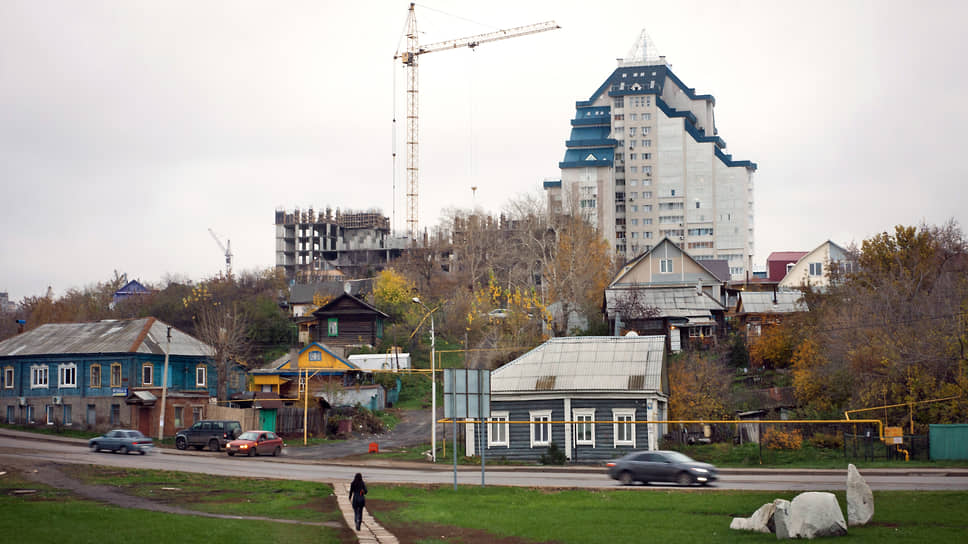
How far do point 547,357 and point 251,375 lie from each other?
102 feet

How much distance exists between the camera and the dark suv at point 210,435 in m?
51.9

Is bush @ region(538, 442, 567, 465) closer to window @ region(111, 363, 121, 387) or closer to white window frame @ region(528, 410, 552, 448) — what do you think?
white window frame @ region(528, 410, 552, 448)

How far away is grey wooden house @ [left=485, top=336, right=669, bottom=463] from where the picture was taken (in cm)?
4578

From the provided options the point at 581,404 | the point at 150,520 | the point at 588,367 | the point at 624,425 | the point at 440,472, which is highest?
the point at 588,367

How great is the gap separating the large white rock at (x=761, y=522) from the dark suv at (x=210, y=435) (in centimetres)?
3730

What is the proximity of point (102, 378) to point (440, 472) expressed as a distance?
32909mm

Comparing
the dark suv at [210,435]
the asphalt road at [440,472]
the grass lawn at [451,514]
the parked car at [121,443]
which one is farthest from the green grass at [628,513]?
the dark suv at [210,435]

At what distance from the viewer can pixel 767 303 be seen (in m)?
77.6

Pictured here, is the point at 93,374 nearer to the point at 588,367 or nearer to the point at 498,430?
the point at 498,430

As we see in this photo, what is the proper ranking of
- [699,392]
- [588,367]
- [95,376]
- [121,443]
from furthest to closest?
[95,376]
[699,392]
[588,367]
[121,443]

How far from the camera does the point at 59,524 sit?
69.2ft

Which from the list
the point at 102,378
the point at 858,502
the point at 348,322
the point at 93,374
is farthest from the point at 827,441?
the point at 348,322

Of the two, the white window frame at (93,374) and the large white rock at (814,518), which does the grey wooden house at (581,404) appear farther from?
the white window frame at (93,374)

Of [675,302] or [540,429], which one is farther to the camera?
[675,302]
